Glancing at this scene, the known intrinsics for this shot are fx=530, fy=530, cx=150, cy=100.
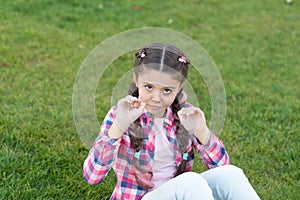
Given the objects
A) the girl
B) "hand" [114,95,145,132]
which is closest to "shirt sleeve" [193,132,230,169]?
the girl

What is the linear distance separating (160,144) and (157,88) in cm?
27

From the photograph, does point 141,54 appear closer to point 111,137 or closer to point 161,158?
point 111,137

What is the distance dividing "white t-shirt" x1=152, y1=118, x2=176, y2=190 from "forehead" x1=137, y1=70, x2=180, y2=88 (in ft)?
0.69

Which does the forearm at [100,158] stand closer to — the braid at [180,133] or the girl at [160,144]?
the girl at [160,144]

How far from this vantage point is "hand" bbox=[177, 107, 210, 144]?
1953 mm

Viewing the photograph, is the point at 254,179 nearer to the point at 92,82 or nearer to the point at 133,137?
the point at 133,137

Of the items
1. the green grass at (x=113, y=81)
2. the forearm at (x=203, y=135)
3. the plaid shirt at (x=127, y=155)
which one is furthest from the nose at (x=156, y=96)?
the green grass at (x=113, y=81)

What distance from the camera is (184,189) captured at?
1929 mm

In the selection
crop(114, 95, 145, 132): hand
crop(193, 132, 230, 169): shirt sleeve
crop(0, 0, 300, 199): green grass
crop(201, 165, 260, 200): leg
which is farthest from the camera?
crop(0, 0, 300, 199): green grass

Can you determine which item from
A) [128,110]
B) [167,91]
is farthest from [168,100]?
[128,110]

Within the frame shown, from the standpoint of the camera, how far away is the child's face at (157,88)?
1.90 metres

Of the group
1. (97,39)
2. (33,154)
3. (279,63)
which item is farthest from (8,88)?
(279,63)

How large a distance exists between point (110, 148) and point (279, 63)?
2.59 metres

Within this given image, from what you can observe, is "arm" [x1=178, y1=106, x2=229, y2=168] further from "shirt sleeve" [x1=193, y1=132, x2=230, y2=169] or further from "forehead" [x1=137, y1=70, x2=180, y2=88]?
"forehead" [x1=137, y1=70, x2=180, y2=88]
